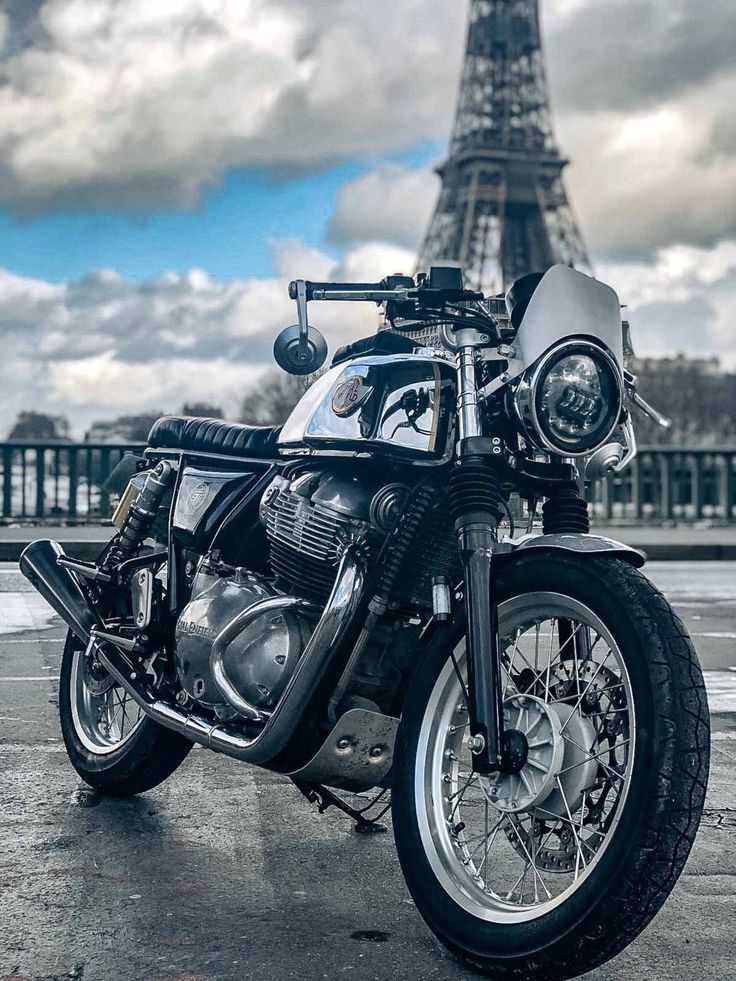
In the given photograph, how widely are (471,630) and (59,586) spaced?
201 centimetres

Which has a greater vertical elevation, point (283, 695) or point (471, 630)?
point (471, 630)

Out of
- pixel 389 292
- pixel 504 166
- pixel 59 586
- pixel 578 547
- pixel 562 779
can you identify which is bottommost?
pixel 562 779

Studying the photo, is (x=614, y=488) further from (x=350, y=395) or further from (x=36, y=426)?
(x=36, y=426)

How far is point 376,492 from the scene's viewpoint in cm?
303

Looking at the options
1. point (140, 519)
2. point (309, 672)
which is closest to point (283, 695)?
point (309, 672)

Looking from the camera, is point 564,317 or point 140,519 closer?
point 564,317

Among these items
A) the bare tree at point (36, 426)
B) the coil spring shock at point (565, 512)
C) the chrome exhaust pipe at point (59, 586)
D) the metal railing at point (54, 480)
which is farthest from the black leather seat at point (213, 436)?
the bare tree at point (36, 426)

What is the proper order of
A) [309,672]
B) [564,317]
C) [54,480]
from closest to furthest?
[564,317]
[309,672]
[54,480]

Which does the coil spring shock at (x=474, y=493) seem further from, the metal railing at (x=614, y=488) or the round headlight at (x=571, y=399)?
the metal railing at (x=614, y=488)

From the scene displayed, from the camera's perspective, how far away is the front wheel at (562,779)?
7.77 ft

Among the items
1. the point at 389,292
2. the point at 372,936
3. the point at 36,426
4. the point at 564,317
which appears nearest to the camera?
the point at 564,317

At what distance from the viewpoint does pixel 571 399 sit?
2.69 meters

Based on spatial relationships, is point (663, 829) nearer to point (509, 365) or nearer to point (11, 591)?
point (509, 365)

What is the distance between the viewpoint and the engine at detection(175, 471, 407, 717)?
3064mm
